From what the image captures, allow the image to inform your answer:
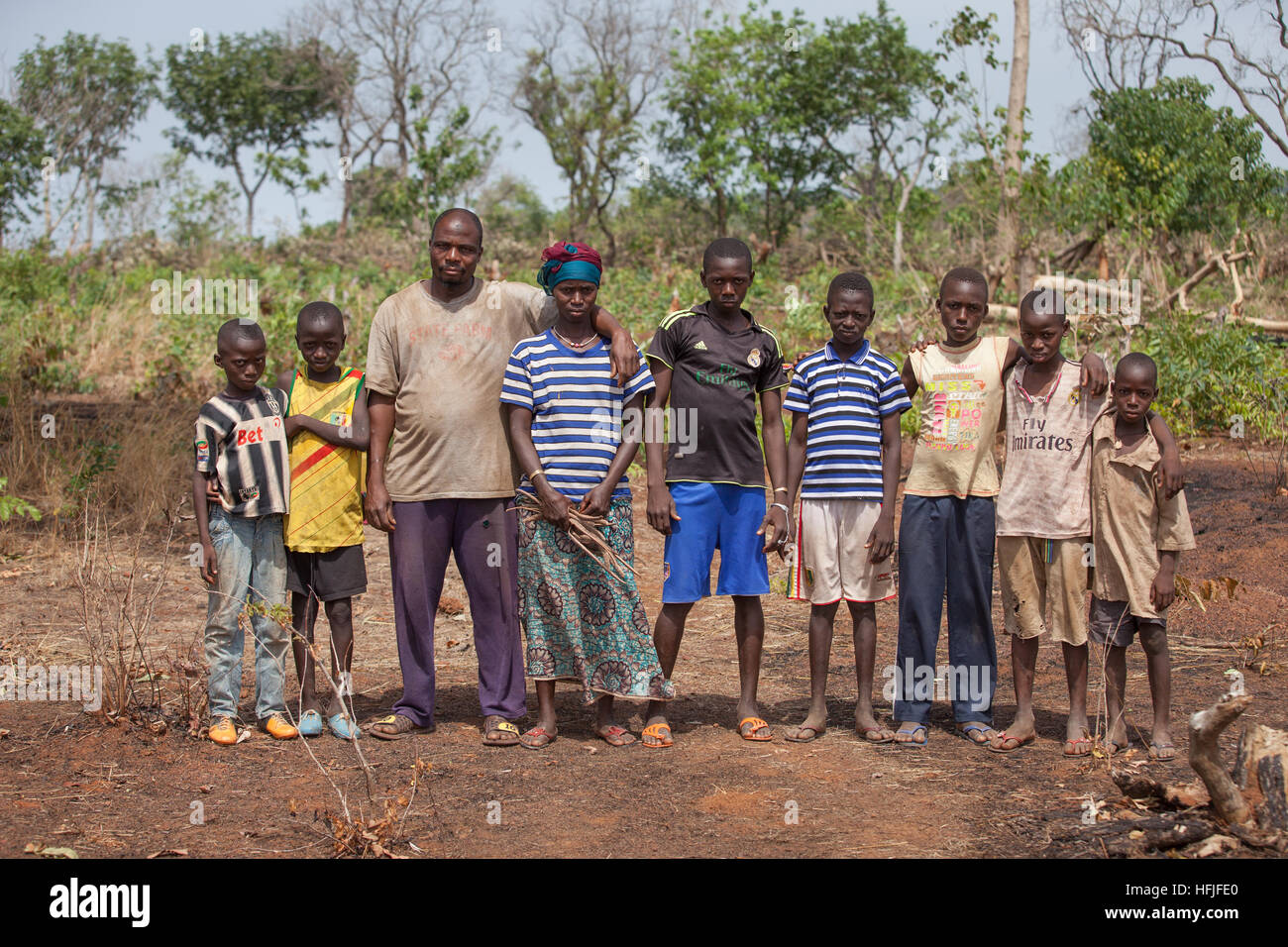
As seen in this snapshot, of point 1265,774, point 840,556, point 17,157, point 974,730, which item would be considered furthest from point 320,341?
point 17,157

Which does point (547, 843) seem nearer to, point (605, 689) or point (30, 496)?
point (605, 689)

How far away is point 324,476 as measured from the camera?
14.4 ft

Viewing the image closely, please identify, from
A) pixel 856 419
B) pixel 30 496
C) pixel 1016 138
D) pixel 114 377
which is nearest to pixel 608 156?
pixel 1016 138

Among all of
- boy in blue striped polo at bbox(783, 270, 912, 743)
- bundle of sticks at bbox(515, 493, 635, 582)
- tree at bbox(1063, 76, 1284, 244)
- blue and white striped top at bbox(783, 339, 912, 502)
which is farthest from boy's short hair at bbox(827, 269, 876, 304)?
tree at bbox(1063, 76, 1284, 244)

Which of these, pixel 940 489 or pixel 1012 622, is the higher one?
pixel 940 489

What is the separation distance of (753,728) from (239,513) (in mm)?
1966

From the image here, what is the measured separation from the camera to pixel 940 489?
4.40 metres

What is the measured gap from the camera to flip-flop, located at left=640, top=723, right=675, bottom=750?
4.35 m

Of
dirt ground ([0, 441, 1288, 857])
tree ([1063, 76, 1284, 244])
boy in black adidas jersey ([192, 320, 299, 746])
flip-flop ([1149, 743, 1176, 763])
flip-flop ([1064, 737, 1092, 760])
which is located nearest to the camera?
dirt ground ([0, 441, 1288, 857])

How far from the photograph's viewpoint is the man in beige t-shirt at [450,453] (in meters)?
4.28

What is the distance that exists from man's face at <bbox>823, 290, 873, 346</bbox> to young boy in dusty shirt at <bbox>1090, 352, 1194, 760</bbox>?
0.87 metres

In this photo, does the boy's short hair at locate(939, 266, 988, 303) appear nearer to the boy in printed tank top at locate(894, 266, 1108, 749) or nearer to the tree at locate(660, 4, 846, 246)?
the boy in printed tank top at locate(894, 266, 1108, 749)

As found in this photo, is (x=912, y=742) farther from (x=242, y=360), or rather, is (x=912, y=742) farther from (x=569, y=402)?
(x=242, y=360)

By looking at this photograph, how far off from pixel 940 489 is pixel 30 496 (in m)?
6.14
